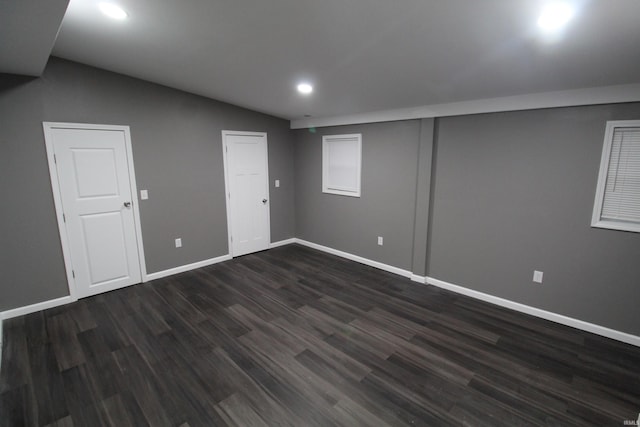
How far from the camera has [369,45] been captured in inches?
87.7

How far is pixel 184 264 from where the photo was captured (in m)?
4.31

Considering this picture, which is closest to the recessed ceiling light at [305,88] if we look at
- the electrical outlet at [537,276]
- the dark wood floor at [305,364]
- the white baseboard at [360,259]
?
the dark wood floor at [305,364]

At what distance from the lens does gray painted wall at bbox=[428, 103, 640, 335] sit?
2678 millimetres

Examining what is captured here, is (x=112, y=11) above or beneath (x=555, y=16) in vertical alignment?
above

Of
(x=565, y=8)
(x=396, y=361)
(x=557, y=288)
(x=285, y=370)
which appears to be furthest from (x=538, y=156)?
(x=285, y=370)

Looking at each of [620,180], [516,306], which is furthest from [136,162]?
[620,180]

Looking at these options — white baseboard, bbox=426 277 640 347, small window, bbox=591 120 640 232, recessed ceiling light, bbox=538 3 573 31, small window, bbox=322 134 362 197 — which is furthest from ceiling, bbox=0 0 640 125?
white baseboard, bbox=426 277 640 347

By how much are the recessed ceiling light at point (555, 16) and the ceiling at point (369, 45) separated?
0.05 metres

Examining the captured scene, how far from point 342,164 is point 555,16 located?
10.8ft

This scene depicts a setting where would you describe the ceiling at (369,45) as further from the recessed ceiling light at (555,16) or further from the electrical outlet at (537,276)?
the electrical outlet at (537,276)

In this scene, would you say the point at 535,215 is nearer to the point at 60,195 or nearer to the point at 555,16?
the point at 555,16

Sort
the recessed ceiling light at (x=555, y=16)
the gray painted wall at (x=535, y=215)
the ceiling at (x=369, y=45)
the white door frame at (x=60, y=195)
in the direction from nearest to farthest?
1. the recessed ceiling light at (x=555, y=16)
2. the ceiling at (x=369, y=45)
3. the gray painted wall at (x=535, y=215)
4. the white door frame at (x=60, y=195)

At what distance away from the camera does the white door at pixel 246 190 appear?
15.3ft

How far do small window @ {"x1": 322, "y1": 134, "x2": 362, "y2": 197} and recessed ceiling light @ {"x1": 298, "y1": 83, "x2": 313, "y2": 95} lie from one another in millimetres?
1236
